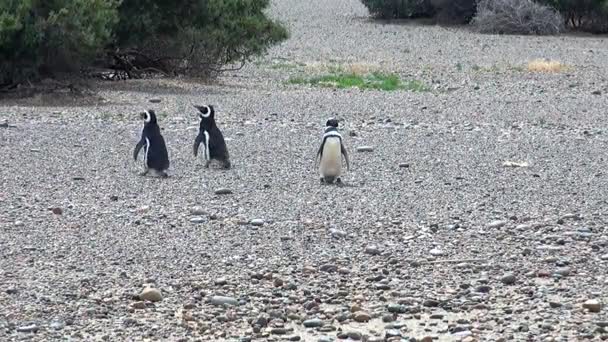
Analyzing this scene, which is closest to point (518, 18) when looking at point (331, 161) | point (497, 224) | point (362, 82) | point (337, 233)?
point (362, 82)

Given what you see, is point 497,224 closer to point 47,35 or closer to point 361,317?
point 361,317

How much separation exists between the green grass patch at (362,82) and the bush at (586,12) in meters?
13.5

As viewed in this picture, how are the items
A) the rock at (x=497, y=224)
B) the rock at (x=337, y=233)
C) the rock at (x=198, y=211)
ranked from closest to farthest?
1. the rock at (x=337, y=233)
2. the rock at (x=497, y=224)
3. the rock at (x=198, y=211)

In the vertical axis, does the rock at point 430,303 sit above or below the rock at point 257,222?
above

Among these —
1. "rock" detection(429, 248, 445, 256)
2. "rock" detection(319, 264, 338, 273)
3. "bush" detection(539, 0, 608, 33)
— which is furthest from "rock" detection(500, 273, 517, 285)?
"bush" detection(539, 0, 608, 33)

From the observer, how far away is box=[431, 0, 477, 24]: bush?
35.9 metres

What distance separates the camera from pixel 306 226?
835 cm

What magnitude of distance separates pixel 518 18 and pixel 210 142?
73.8ft

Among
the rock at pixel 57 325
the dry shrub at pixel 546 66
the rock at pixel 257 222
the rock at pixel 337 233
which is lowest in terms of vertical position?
the dry shrub at pixel 546 66

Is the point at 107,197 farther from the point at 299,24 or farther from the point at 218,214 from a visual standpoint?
the point at 299,24

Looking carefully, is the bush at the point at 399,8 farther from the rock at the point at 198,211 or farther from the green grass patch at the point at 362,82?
the rock at the point at 198,211

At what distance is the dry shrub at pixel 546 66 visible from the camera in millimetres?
22734

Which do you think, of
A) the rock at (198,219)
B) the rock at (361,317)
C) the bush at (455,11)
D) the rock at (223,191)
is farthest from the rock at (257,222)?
the bush at (455,11)

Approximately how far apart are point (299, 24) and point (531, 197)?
83.4 feet
